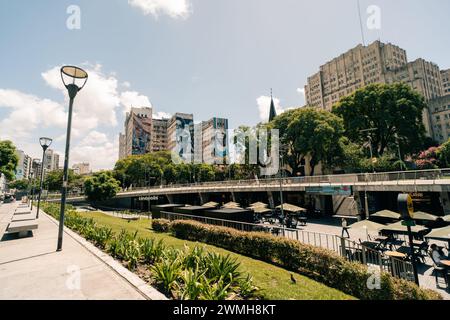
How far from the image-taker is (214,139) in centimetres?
12962

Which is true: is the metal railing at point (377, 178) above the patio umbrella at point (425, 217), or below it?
above

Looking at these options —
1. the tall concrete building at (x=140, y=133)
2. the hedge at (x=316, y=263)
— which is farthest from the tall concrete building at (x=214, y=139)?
the hedge at (x=316, y=263)

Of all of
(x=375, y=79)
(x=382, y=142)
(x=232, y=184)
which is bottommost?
(x=232, y=184)

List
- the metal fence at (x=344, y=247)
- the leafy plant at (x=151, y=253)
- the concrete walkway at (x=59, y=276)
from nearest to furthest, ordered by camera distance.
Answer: the concrete walkway at (x=59, y=276), the leafy plant at (x=151, y=253), the metal fence at (x=344, y=247)

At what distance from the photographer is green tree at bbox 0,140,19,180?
1495 inches

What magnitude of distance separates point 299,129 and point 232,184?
15.1 metres

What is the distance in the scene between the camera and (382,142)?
151ft

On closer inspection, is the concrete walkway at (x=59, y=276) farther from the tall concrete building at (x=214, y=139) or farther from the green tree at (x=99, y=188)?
the tall concrete building at (x=214, y=139)

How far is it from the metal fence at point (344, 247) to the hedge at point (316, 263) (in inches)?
27.6

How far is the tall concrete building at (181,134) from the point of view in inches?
5172

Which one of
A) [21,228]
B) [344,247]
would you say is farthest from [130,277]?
[21,228]

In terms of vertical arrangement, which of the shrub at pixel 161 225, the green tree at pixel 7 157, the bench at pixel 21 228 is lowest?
the shrub at pixel 161 225
